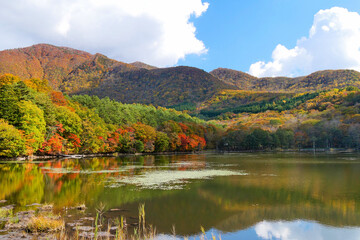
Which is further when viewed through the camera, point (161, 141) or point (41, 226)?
point (161, 141)

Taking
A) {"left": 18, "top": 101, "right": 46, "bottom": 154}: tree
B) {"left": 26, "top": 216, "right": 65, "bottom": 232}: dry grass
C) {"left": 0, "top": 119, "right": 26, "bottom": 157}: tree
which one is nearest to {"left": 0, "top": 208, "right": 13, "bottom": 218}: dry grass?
{"left": 26, "top": 216, "right": 65, "bottom": 232}: dry grass

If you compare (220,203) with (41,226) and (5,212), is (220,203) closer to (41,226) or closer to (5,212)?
(41,226)

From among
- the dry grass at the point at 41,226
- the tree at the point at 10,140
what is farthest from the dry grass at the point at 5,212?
the tree at the point at 10,140

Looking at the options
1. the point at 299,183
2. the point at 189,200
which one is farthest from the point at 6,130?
the point at 299,183

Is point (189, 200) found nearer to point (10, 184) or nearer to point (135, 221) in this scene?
point (135, 221)

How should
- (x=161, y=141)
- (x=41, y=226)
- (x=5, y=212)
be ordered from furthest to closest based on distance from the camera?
(x=161, y=141), (x=5, y=212), (x=41, y=226)

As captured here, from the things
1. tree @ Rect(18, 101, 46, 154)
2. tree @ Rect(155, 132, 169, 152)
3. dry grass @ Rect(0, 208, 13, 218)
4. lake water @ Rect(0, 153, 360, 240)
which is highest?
tree @ Rect(18, 101, 46, 154)

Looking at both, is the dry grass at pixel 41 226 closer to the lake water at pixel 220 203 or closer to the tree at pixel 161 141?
the lake water at pixel 220 203

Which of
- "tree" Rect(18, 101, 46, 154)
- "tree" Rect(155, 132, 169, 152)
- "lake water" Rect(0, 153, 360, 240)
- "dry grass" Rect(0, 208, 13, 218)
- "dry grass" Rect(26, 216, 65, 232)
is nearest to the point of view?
"dry grass" Rect(26, 216, 65, 232)

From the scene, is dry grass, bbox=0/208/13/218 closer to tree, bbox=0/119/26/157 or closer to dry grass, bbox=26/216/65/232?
dry grass, bbox=26/216/65/232

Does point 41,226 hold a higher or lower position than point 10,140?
lower

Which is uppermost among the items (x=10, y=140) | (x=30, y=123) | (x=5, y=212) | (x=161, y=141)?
(x=30, y=123)

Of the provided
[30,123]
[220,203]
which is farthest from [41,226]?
[30,123]

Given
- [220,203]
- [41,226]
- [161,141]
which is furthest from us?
[161,141]
